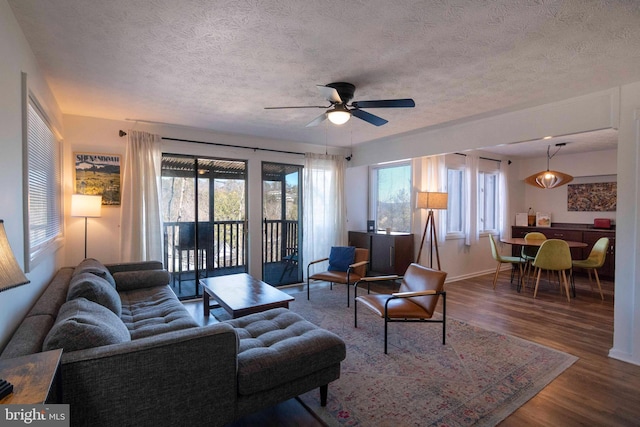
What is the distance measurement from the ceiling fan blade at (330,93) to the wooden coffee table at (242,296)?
1.87 metres

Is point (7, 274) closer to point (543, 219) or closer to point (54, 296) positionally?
point (54, 296)

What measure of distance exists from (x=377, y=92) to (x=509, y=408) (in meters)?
2.70

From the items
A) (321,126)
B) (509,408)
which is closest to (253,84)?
(321,126)

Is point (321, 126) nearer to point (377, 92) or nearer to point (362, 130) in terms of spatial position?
point (362, 130)

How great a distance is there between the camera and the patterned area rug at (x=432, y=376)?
79.8 inches

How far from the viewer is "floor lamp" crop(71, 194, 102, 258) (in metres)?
3.46

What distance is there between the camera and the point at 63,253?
3604 mm

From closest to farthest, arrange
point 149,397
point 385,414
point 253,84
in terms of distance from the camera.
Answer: point 149,397
point 385,414
point 253,84

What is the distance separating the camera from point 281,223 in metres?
5.39

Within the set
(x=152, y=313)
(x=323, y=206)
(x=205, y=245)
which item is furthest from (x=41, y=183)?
(x=323, y=206)

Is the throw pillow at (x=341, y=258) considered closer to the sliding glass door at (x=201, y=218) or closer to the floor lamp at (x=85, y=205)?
the sliding glass door at (x=201, y=218)

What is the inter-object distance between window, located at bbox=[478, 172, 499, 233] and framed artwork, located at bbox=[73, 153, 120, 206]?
6234 millimetres

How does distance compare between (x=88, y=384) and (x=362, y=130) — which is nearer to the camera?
(x=88, y=384)

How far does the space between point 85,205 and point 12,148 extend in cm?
191
